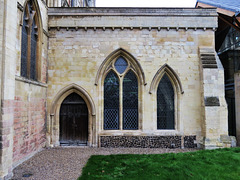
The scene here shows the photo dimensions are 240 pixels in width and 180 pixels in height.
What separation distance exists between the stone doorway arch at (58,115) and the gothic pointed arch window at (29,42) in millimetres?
1486

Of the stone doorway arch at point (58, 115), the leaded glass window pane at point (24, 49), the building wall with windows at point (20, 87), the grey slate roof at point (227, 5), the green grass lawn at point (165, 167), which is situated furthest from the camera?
the grey slate roof at point (227, 5)

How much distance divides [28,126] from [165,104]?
19.6ft

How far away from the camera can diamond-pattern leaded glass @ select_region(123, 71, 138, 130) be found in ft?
31.2

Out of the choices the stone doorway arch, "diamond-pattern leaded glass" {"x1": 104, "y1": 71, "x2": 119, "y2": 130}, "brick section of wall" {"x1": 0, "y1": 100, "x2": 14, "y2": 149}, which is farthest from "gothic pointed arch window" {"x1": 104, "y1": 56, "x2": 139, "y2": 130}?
"brick section of wall" {"x1": 0, "y1": 100, "x2": 14, "y2": 149}

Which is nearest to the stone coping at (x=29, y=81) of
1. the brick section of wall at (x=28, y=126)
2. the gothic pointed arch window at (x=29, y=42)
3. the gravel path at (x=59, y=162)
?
the gothic pointed arch window at (x=29, y=42)

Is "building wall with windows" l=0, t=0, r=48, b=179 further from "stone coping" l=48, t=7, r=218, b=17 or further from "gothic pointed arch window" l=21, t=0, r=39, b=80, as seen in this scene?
"stone coping" l=48, t=7, r=218, b=17

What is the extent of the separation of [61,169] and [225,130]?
23.4 feet

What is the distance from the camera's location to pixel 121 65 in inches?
382

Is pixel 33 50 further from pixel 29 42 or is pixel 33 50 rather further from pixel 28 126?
pixel 28 126

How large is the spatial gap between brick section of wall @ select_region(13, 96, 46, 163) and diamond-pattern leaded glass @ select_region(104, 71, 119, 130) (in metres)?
2.79

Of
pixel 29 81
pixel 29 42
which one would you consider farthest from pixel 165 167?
pixel 29 42

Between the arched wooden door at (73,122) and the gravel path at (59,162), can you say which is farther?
the arched wooden door at (73,122)

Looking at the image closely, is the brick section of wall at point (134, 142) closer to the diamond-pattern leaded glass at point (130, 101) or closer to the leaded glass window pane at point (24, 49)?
the diamond-pattern leaded glass at point (130, 101)

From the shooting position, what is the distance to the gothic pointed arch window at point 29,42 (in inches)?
286
